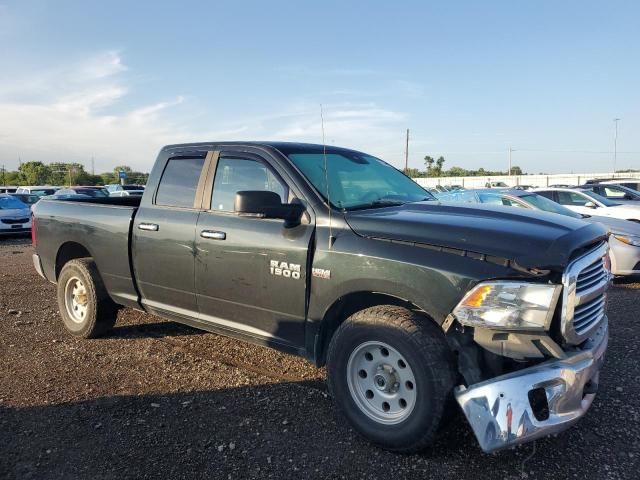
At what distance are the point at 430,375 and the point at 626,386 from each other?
2189 millimetres

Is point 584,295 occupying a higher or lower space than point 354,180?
lower

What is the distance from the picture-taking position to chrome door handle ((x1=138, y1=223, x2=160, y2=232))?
4.50m

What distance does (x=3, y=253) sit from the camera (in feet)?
43.1

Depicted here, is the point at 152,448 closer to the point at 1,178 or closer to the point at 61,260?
the point at 61,260

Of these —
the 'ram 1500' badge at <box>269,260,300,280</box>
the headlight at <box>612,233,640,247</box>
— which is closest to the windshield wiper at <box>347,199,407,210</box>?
the 'ram 1500' badge at <box>269,260,300,280</box>

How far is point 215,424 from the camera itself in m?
3.54

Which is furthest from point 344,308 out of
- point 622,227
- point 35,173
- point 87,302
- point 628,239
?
point 35,173

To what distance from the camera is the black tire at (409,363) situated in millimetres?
2867

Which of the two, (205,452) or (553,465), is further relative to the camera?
(205,452)

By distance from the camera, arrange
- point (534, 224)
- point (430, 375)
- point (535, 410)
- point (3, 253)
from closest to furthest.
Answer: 1. point (535, 410)
2. point (430, 375)
3. point (534, 224)
4. point (3, 253)

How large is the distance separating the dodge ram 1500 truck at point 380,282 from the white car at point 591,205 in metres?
8.01

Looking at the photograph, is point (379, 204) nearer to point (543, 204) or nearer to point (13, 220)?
point (543, 204)

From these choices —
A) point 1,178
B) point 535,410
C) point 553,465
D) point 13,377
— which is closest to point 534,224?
point 535,410

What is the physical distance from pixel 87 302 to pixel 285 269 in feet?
9.27
